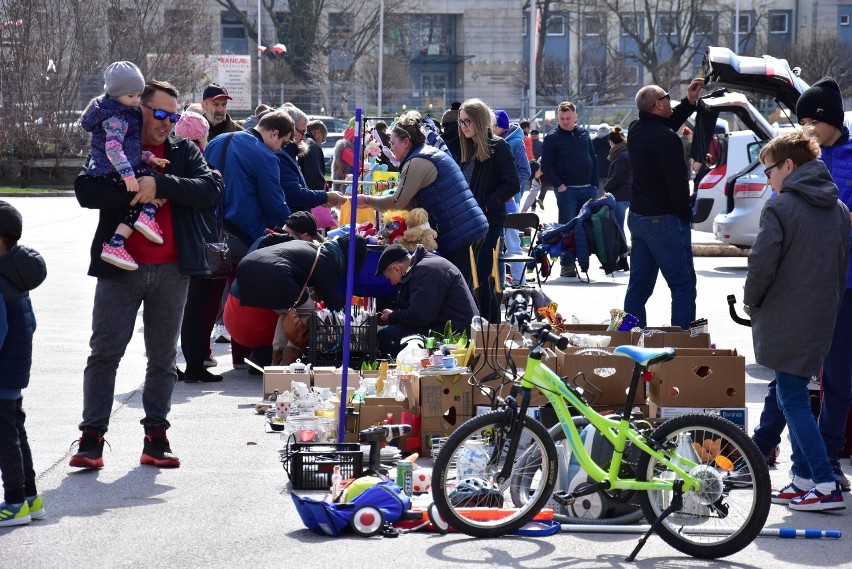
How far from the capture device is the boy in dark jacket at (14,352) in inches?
234

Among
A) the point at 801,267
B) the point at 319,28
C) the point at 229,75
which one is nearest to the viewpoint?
the point at 801,267

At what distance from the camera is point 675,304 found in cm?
991

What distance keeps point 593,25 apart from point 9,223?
7012 cm

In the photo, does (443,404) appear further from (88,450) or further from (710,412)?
(88,450)

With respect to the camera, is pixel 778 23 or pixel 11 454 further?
pixel 778 23

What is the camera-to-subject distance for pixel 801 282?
6234 mm

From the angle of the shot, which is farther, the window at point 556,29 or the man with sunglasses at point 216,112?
the window at point 556,29

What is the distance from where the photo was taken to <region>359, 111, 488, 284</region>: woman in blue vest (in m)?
10.4

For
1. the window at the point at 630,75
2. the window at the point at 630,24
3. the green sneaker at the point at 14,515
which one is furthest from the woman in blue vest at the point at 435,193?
the window at the point at 630,75

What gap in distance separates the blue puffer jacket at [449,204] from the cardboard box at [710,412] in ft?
Answer: 11.8

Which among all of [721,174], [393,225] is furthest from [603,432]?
[721,174]

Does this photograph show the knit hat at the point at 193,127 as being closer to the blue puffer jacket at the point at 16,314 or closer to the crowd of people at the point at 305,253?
the crowd of people at the point at 305,253

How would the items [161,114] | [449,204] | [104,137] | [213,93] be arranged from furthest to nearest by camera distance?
[213,93], [449,204], [161,114], [104,137]

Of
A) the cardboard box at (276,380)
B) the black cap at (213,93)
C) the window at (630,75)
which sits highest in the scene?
the window at (630,75)
